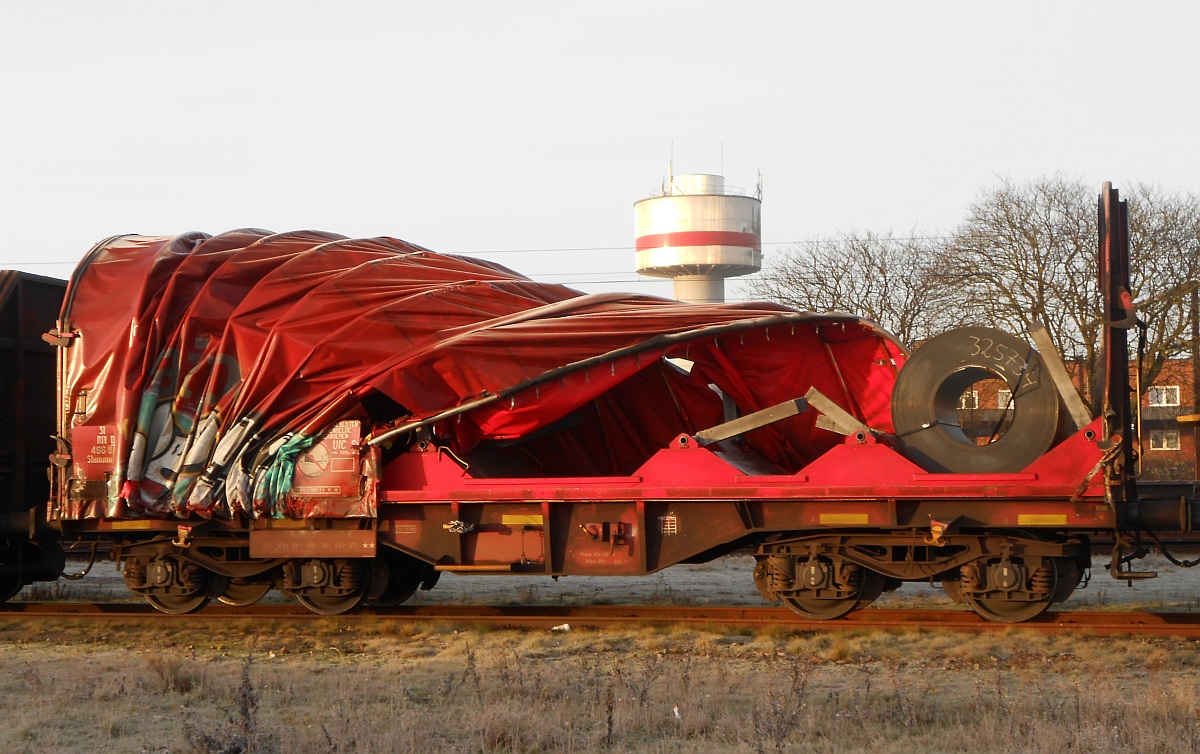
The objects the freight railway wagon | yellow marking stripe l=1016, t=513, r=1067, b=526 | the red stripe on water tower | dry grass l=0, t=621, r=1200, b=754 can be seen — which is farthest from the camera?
the red stripe on water tower

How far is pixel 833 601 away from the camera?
35.9 feet

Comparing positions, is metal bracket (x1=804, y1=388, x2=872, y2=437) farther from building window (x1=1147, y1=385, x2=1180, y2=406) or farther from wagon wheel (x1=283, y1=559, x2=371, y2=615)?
building window (x1=1147, y1=385, x2=1180, y2=406)

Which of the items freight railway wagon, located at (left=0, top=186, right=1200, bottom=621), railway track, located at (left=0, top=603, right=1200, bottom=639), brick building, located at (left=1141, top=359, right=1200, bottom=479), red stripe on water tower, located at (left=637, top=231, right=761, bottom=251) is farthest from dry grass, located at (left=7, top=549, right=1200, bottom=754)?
red stripe on water tower, located at (left=637, top=231, right=761, bottom=251)

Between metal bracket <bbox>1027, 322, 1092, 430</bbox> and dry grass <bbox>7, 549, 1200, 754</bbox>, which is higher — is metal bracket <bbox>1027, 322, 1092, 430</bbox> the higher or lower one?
the higher one

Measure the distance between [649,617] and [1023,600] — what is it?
3478mm

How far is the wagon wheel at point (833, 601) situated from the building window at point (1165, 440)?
4311cm

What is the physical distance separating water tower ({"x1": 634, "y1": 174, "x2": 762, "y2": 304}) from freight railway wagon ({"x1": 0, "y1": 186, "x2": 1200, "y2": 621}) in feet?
173

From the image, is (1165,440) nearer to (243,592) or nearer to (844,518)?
(844,518)

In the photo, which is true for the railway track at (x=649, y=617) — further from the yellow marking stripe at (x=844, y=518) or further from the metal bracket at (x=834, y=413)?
the metal bracket at (x=834, y=413)

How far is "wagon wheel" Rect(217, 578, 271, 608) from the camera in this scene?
41.3 ft

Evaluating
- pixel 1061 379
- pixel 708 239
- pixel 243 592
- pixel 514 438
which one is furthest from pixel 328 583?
pixel 708 239

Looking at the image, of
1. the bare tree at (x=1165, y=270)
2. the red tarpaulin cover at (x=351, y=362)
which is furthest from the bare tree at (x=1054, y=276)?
the red tarpaulin cover at (x=351, y=362)

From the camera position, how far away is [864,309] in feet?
137

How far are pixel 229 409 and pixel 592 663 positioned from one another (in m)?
4.55
